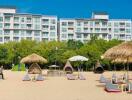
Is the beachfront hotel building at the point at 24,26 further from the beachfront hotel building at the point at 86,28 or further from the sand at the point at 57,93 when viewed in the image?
the sand at the point at 57,93

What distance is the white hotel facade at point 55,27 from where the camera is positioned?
104438 millimetres

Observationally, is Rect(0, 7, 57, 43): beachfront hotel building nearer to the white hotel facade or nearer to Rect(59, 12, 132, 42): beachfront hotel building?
the white hotel facade

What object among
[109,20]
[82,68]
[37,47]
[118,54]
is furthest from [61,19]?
[118,54]

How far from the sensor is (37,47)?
68312mm

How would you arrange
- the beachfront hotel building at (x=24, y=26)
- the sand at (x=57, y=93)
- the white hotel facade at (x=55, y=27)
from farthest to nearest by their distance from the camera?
the white hotel facade at (x=55, y=27)
the beachfront hotel building at (x=24, y=26)
the sand at (x=57, y=93)

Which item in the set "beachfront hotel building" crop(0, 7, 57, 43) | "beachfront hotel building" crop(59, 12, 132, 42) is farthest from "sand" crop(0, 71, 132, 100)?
"beachfront hotel building" crop(59, 12, 132, 42)

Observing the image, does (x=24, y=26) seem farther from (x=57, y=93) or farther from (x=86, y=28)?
(x=57, y=93)

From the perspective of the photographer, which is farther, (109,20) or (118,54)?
(109,20)

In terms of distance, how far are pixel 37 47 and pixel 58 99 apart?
52017 mm

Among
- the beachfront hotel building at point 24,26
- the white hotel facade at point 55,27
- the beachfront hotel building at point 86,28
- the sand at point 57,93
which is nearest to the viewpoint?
the sand at point 57,93

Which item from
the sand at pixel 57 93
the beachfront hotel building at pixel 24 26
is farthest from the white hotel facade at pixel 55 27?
the sand at pixel 57 93

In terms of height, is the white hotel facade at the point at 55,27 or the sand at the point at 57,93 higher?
the white hotel facade at the point at 55,27

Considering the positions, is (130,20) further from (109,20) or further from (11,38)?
(11,38)

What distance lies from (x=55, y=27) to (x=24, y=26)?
28.9 feet
